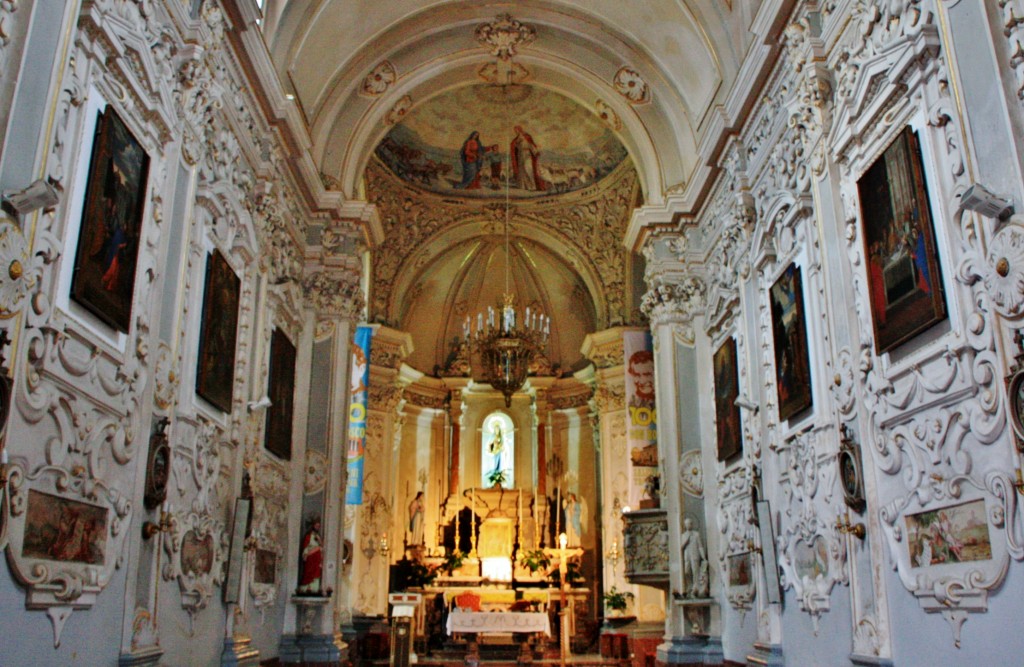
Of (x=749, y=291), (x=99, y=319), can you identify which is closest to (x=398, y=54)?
(x=749, y=291)

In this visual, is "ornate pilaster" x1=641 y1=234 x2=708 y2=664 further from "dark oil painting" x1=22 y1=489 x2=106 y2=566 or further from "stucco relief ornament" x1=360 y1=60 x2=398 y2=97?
"dark oil painting" x1=22 y1=489 x2=106 y2=566

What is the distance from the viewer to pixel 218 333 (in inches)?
357

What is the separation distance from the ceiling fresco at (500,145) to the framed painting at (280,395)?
8268mm

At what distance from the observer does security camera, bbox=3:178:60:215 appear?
4852 mm

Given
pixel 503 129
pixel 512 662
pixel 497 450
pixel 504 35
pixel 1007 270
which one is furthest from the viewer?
pixel 497 450

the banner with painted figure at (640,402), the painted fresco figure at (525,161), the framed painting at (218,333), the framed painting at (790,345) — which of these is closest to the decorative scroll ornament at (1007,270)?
the framed painting at (790,345)

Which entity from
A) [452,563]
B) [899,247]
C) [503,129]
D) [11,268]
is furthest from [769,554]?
[503,129]

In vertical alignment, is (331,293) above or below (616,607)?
above

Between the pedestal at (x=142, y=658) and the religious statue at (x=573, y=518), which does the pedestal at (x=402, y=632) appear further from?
the religious statue at (x=573, y=518)

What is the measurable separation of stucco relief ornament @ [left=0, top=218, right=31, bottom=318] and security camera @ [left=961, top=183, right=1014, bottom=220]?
5.38m

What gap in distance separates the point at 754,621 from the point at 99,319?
803 cm

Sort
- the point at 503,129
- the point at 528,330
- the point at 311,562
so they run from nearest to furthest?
the point at 311,562
the point at 528,330
the point at 503,129

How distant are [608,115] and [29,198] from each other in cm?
1113

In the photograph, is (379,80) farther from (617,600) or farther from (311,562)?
(617,600)
